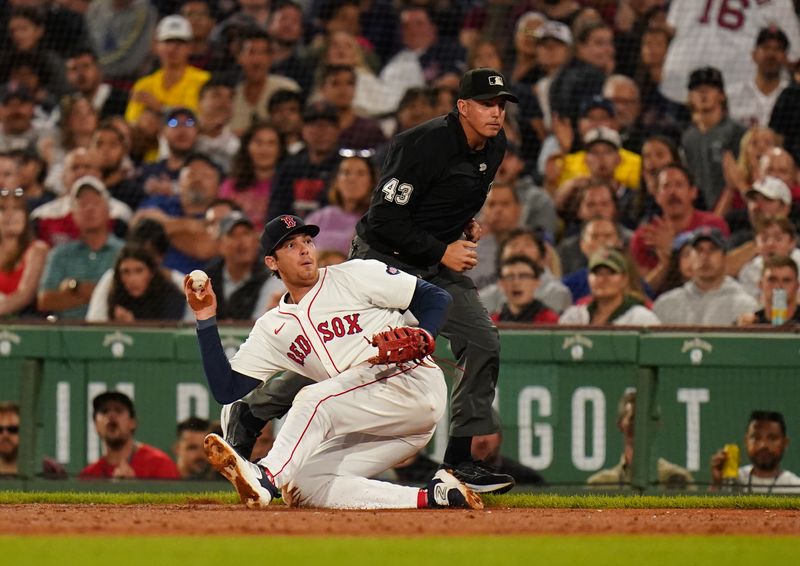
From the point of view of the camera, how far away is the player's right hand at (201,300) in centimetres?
632

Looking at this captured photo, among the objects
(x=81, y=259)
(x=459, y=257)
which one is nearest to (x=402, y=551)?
(x=459, y=257)

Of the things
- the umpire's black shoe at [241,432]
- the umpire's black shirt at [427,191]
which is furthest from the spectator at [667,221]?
the umpire's black shoe at [241,432]

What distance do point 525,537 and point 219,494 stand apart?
2.85 metres

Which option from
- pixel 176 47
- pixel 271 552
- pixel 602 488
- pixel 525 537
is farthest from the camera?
pixel 176 47

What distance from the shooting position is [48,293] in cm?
1046

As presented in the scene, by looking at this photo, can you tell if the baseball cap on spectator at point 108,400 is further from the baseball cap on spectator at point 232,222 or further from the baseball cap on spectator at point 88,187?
the baseball cap on spectator at point 88,187

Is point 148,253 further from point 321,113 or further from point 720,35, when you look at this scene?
point 720,35

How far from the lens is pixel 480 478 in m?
6.85

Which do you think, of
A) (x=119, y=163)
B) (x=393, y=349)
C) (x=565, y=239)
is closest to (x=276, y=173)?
(x=119, y=163)

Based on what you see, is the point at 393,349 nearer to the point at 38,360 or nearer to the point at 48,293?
the point at 38,360

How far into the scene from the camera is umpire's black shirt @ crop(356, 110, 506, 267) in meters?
6.72

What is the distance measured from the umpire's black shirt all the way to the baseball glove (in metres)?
0.68

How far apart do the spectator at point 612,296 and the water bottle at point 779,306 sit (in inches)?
28.4

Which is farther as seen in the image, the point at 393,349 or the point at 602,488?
the point at 602,488
